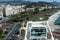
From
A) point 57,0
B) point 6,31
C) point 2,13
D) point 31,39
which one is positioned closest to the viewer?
point 31,39

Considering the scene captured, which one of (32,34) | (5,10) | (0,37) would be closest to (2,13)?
(5,10)

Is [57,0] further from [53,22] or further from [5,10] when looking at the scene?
[53,22]

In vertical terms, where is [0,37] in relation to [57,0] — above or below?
below

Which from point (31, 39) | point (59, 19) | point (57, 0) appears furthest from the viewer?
point (57, 0)

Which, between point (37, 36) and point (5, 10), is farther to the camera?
point (5, 10)

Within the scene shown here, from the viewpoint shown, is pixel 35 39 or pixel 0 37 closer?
pixel 35 39

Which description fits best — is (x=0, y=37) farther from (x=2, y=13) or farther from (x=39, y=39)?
(x=2, y=13)

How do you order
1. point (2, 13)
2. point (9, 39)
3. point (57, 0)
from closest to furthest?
point (9, 39), point (2, 13), point (57, 0)

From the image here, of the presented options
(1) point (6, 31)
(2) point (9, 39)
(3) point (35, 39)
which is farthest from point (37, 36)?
(1) point (6, 31)

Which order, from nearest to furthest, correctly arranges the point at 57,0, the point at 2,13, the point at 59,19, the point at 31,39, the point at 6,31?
the point at 31,39 < the point at 6,31 < the point at 59,19 < the point at 2,13 < the point at 57,0
